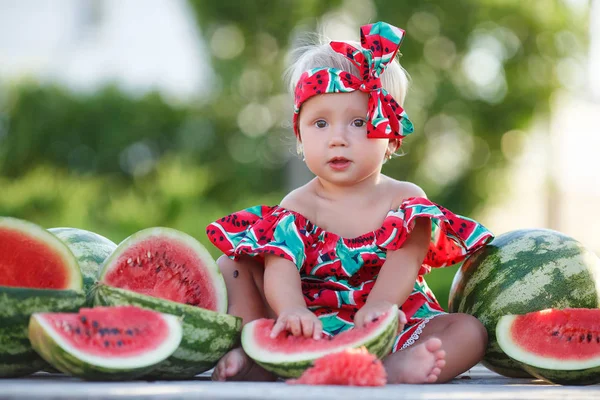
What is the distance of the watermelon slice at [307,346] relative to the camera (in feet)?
8.41

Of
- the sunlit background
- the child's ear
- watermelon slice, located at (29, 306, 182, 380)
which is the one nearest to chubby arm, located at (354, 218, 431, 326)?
the child's ear

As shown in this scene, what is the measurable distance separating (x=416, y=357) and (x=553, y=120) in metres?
10.9

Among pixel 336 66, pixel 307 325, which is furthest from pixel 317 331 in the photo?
pixel 336 66

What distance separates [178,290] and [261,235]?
45cm

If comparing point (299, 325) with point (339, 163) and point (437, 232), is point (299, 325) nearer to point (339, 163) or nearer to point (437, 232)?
point (339, 163)

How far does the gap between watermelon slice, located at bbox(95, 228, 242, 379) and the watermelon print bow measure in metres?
0.90

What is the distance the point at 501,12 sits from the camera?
12.6 metres

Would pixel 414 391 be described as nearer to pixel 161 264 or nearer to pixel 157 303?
pixel 157 303

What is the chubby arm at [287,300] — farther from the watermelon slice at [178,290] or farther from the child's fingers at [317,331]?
the watermelon slice at [178,290]

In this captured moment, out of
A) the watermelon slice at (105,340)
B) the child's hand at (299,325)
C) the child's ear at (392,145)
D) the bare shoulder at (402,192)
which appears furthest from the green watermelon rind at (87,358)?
the child's ear at (392,145)

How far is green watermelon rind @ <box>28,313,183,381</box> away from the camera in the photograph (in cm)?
235

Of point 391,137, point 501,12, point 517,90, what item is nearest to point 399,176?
point 517,90

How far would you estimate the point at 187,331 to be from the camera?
2.65 meters

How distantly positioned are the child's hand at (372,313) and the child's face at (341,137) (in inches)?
26.1
